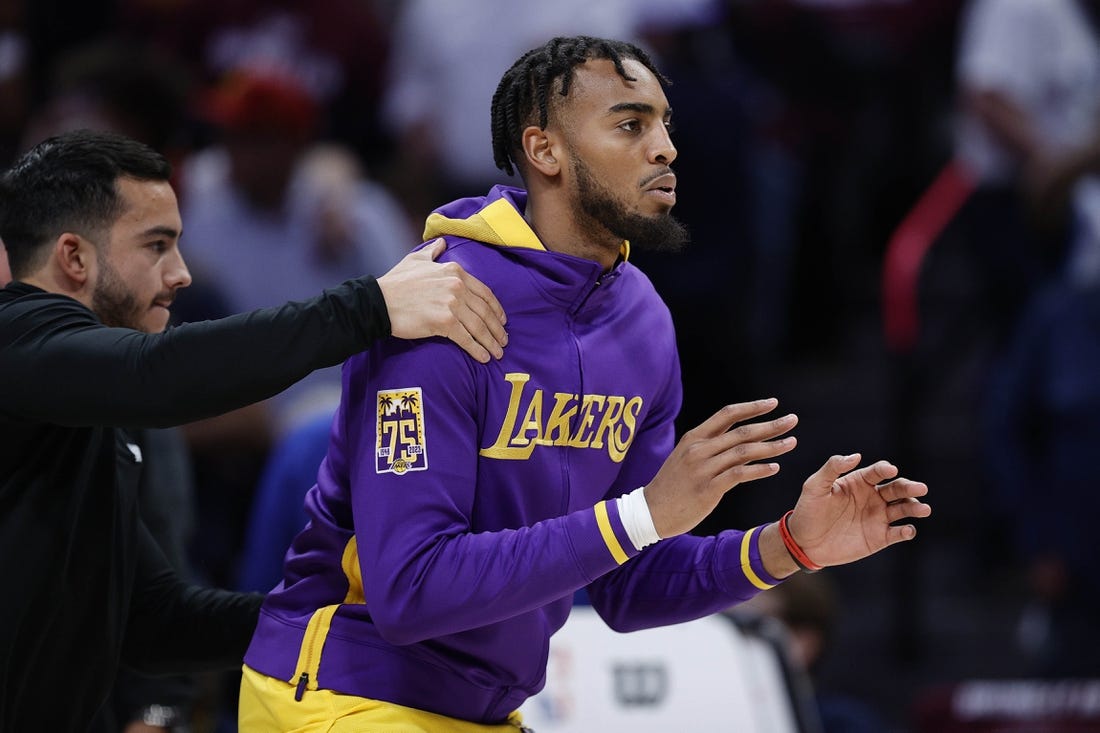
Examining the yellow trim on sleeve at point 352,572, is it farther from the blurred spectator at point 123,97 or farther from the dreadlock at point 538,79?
the blurred spectator at point 123,97

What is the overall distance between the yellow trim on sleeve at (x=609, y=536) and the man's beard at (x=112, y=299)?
96 centimetres

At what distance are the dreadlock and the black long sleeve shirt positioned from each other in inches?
15.7

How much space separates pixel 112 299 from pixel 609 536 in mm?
1020

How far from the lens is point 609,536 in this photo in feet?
9.32

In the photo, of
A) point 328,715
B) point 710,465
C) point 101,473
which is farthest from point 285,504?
point 710,465

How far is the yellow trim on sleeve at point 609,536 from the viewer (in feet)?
9.32

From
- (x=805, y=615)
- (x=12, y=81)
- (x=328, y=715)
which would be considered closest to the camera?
(x=328, y=715)

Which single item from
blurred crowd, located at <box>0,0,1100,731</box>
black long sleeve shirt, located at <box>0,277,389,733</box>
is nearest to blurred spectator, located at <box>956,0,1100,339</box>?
blurred crowd, located at <box>0,0,1100,731</box>

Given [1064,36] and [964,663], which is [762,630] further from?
[1064,36]

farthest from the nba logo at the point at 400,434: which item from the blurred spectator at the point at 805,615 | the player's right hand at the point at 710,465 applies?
the blurred spectator at the point at 805,615

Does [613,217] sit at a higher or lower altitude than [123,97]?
lower

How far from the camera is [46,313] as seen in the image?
9.90ft

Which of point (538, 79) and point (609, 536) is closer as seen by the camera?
point (609, 536)

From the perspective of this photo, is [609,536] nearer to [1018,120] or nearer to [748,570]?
[748,570]
